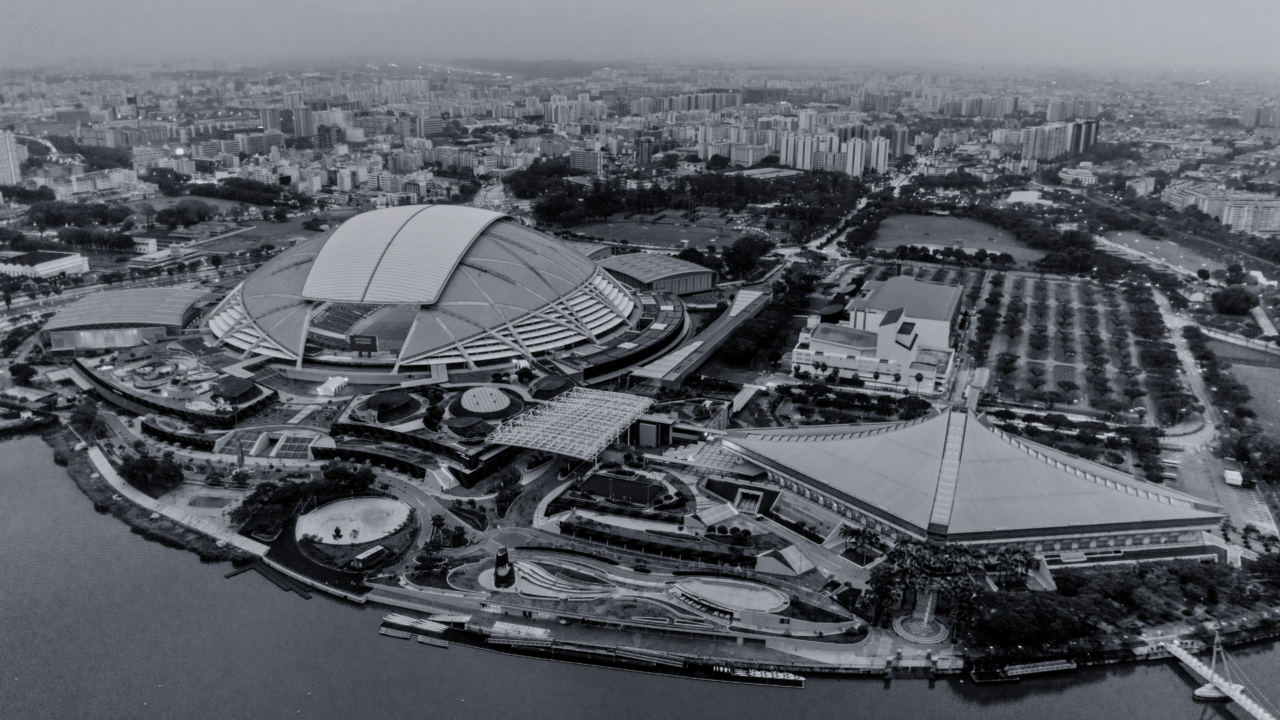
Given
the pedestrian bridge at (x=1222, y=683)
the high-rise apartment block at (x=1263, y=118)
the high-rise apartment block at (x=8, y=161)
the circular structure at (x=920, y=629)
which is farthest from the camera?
the high-rise apartment block at (x=1263, y=118)

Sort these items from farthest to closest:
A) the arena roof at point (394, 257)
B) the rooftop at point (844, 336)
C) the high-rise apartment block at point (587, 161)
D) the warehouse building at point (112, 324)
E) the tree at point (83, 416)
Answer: the high-rise apartment block at point (587, 161)
the warehouse building at point (112, 324)
the rooftop at point (844, 336)
the arena roof at point (394, 257)
the tree at point (83, 416)

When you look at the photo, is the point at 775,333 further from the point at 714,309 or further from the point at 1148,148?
the point at 1148,148

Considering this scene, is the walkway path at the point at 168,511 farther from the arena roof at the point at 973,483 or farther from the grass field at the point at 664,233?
the grass field at the point at 664,233

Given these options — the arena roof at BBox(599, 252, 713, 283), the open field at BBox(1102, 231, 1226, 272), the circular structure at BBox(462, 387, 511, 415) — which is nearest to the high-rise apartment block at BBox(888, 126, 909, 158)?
the open field at BBox(1102, 231, 1226, 272)

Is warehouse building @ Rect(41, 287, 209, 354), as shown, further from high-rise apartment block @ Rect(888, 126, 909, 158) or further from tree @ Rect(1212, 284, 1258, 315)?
high-rise apartment block @ Rect(888, 126, 909, 158)

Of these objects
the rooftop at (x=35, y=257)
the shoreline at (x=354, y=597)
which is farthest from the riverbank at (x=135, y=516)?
the rooftop at (x=35, y=257)

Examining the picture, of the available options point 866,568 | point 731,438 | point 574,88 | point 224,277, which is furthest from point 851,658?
point 574,88
